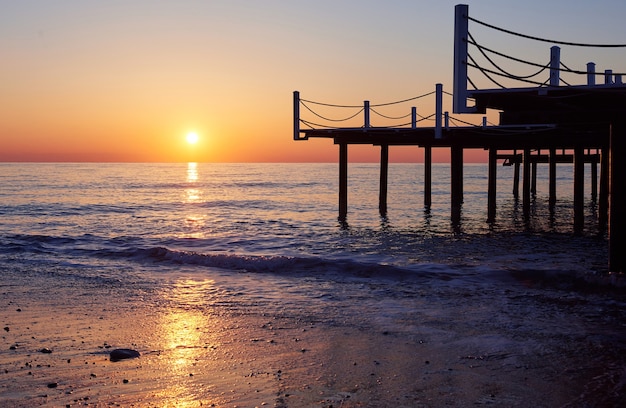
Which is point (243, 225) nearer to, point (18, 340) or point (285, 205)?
point (285, 205)

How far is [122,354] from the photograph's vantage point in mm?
7516

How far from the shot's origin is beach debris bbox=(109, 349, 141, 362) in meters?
7.44

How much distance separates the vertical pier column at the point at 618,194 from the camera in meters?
11.8

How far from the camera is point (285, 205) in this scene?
41.9 meters

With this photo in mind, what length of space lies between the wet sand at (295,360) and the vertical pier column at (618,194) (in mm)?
2466

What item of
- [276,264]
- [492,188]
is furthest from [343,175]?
[276,264]

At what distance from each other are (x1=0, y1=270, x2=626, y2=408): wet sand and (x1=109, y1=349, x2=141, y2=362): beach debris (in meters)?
0.08

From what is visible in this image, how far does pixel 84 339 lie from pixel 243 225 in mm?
20133

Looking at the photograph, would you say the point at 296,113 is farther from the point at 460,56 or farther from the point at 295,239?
the point at 460,56

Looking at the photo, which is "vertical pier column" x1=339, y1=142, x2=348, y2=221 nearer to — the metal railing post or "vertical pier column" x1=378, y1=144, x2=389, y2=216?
"vertical pier column" x1=378, y1=144, x2=389, y2=216

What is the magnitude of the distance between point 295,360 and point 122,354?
2004mm

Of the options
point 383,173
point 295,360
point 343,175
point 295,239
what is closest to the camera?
point 295,360

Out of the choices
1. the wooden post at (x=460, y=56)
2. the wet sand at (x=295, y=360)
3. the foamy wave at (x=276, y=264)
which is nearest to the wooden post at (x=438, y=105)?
the foamy wave at (x=276, y=264)

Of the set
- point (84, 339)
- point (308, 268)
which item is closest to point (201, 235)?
point (308, 268)
